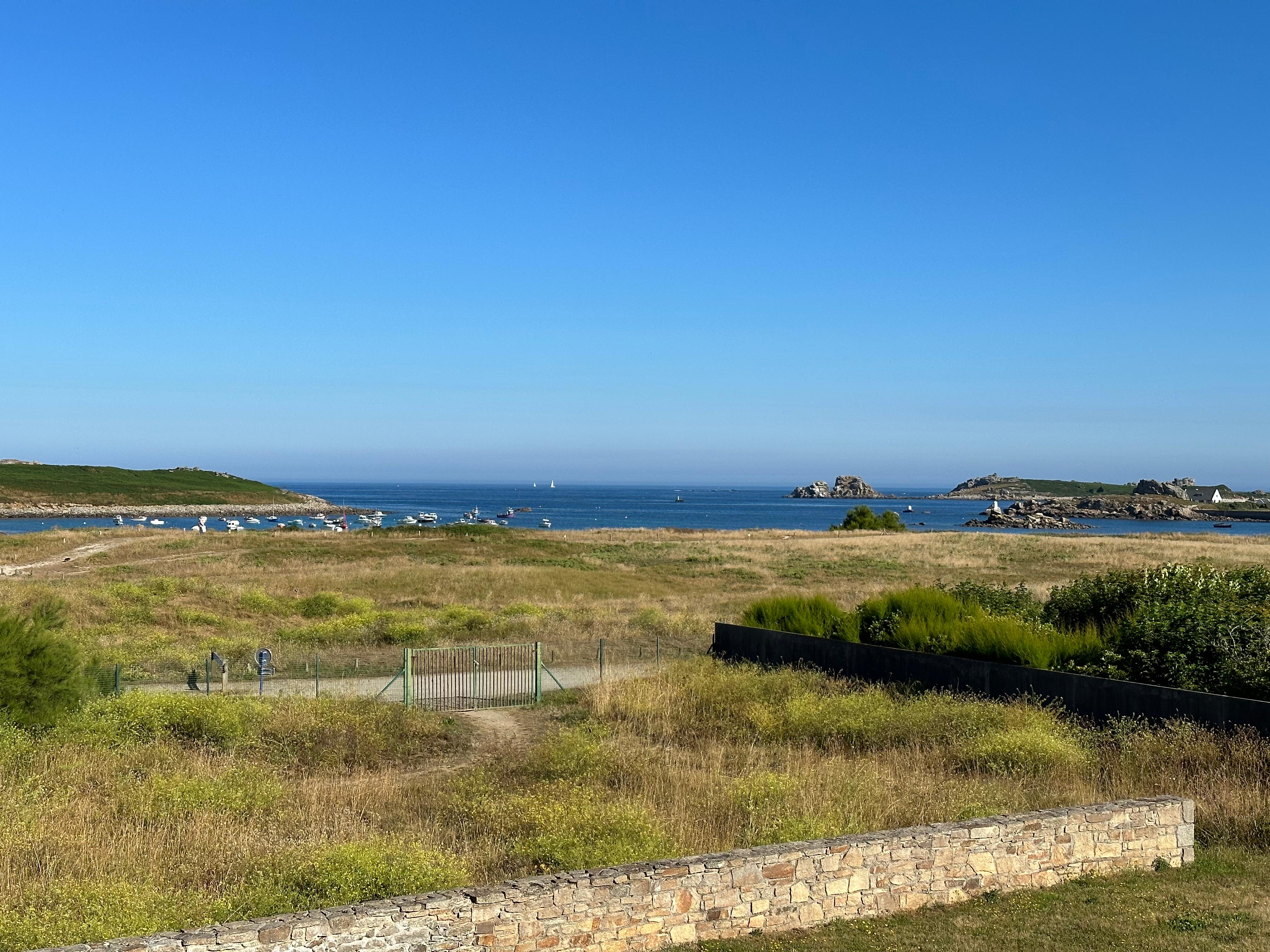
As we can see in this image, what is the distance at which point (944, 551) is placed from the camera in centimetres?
6650

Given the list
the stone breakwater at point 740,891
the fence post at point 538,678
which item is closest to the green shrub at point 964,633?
the fence post at point 538,678

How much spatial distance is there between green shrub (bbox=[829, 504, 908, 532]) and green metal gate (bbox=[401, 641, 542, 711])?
71808 millimetres

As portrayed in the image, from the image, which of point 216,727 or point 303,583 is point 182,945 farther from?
point 303,583

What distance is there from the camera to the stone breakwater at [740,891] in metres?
7.41

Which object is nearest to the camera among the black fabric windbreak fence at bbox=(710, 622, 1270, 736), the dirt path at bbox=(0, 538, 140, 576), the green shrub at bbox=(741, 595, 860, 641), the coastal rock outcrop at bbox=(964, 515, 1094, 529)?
the black fabric windbreak fence at bbox=(710, 622, 1270, 736)

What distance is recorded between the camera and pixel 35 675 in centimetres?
1642

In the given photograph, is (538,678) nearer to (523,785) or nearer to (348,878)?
(523,785)

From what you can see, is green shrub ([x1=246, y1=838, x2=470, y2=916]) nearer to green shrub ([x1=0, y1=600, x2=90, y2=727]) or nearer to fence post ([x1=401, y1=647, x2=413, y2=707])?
green shrub ([x1=0, y1=600, x2=90, y2=727])

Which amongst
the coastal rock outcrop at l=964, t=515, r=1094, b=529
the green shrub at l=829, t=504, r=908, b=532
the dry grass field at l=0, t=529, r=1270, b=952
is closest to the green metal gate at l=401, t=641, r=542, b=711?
the dry grass field at l=0, t=529, r=1270, b=952

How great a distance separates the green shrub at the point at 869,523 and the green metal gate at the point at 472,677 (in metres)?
71.8

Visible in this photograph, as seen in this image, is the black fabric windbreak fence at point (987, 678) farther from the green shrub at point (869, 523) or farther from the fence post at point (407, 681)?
the green shrub at point (869, 523)

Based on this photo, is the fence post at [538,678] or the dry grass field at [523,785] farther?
the fence post at [538,678]

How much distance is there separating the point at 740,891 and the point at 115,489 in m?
179

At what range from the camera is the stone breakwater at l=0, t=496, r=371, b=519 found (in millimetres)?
139375
